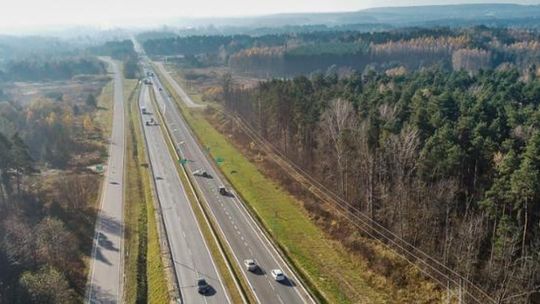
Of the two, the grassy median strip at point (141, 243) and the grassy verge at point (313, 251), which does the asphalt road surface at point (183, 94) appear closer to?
the grassy median strip at point (141, 243)

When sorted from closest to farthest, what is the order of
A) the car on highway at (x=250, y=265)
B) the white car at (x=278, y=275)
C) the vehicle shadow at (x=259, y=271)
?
the white car at (x=278, y=275)
the vehicle shadow at (x=259, y=271)
the car on highway at (x=250, y=265)

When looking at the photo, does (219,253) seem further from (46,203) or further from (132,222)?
(46,203)

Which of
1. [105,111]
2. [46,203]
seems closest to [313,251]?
[46,203]

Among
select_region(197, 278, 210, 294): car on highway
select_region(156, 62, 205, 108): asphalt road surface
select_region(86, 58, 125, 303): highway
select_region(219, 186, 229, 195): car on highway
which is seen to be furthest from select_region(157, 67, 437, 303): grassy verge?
select_region(156, 62, 205, 108): asphalt road surface

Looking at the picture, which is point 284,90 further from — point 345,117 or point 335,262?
point 335,262

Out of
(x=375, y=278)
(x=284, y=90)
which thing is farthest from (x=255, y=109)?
(x=375, y=278)

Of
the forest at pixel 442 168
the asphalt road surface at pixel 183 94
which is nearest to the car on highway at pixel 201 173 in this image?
the forest at pixel 442 168
